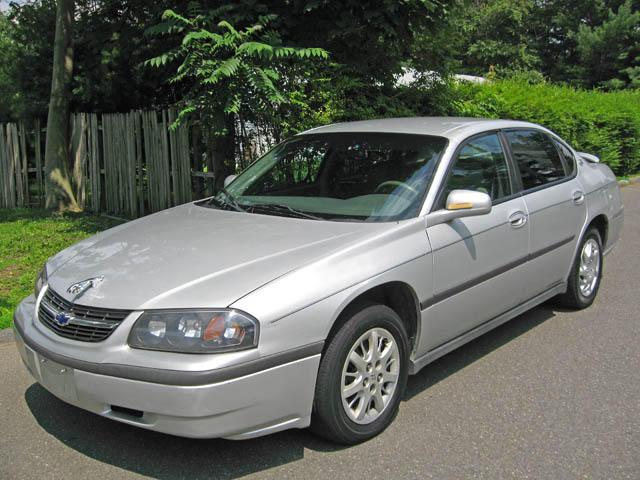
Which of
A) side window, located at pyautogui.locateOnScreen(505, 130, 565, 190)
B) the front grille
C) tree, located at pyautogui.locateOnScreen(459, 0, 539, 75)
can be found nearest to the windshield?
side window, located at pyautogui.locateOnScreen(505, 130, 565, 190)

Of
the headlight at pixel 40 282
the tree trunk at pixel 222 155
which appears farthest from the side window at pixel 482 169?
the tree trunk at pixel 222 155

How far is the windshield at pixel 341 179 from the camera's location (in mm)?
4113

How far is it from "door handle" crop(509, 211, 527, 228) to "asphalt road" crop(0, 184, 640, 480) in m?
0.93

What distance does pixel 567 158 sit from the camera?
5.73m

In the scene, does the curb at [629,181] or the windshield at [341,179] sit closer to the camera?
the windshield at [341,179]

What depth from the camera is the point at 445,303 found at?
395 centimetres

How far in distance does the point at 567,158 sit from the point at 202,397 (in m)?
4.08

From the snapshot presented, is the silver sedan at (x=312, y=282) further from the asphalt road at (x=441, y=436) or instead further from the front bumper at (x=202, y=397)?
the asphalt road at (x=441, y=436)

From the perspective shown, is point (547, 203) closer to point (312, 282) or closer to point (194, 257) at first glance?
point (312, 282)

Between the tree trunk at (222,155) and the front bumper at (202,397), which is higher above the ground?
the tree trunk at (222,155)

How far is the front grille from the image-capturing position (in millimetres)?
3146

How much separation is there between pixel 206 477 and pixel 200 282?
918mm

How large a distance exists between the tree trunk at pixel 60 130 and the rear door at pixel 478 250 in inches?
368

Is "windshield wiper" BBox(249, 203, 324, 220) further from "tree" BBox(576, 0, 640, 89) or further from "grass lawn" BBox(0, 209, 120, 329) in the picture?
"tree" BBox(576, 0, 640, 89)
